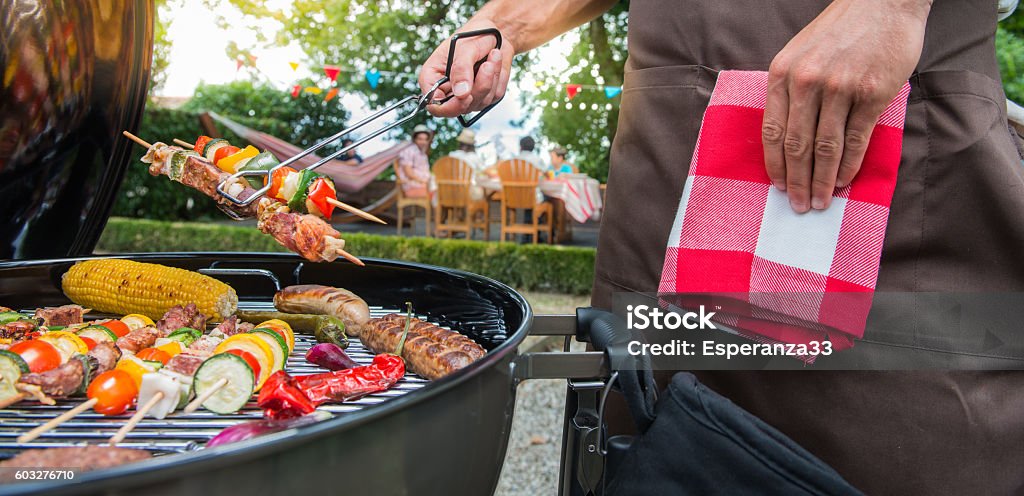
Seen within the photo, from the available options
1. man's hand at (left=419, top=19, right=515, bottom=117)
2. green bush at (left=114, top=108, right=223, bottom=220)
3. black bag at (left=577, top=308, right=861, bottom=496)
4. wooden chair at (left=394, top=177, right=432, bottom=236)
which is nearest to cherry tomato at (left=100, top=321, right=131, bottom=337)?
man's hand at (left=419, top=19, right=515, bottom=117)

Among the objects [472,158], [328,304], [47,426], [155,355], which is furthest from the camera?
[472,158]

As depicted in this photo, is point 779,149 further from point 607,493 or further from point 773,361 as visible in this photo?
point 607,493

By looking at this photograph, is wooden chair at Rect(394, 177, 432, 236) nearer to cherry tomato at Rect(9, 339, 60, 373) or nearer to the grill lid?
the grill lid

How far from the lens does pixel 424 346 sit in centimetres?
109

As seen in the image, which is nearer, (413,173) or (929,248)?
(929,248)

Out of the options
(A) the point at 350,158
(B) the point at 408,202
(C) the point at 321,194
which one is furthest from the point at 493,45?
(A) the point at 350,158

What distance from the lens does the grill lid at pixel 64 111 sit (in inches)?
48.7

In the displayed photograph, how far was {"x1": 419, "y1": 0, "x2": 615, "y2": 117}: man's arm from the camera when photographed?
4.39ft

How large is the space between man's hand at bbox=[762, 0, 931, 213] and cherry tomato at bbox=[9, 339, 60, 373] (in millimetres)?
1222

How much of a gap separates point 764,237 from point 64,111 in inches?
56.9

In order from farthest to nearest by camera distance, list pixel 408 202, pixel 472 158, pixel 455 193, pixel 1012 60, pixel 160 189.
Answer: pixel 160 189, pixel 472 158, pixel 408 202, pixel 455 193, pixel 1012 60

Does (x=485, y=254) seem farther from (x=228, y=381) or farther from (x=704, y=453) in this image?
(x=704, y=453)

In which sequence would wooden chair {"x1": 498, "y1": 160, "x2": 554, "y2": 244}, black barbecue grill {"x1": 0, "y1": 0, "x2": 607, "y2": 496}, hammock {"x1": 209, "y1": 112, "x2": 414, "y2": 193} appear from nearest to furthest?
black barbecue grill {"x1": 0, "y1": 0, "x2": 607, "y2": 496}, wooden chair {"x1": 498, "y1": 160, "x2": 554, "y2": 244}, hammock {"x1": 209, "y1": 112, "x2": 414, "y2": 193}

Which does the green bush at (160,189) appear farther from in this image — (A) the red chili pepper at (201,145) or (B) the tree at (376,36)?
(A) the red chili pepper at (201,145)
